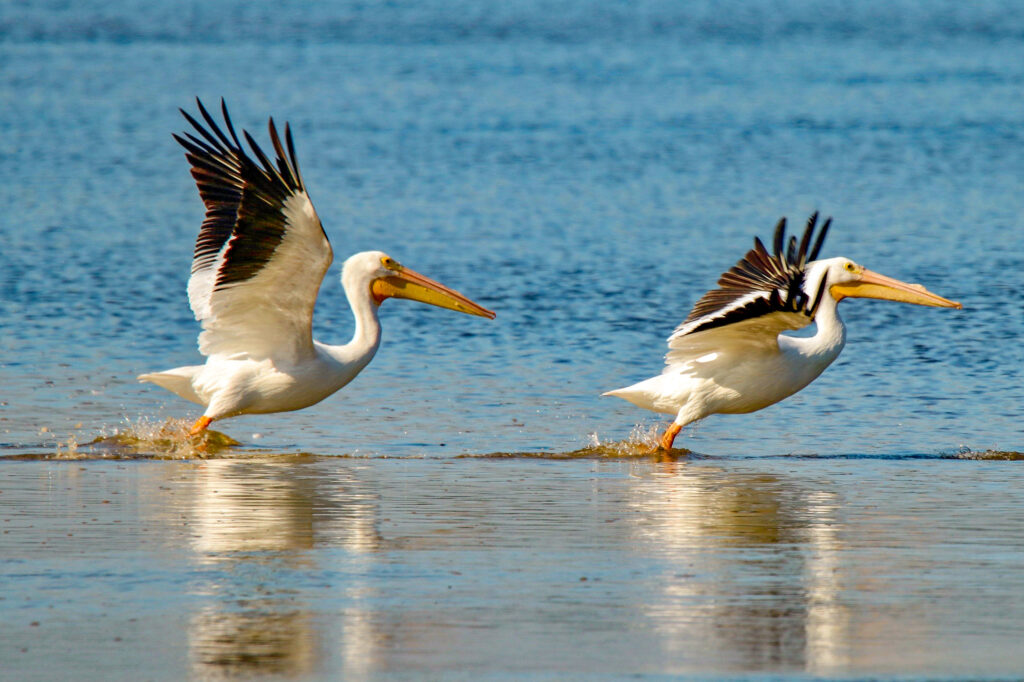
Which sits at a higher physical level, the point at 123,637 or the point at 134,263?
the point at 134,263

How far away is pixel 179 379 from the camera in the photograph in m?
9.12

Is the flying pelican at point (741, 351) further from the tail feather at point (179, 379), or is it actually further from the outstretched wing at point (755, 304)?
the tail feather at point (179, 379)

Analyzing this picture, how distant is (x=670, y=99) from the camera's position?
32.2m

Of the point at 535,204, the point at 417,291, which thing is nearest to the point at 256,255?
the point at 417,291

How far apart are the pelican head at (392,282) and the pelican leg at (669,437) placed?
1.15m

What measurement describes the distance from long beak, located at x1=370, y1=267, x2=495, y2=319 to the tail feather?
108 cm

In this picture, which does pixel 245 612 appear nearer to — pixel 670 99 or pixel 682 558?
pixel 682 558

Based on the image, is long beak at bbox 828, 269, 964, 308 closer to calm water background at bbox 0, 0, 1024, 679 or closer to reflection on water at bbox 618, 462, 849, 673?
calm water background at bbox 0, 0, 1024, 679

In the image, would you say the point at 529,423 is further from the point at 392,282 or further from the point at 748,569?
the point at 748,569

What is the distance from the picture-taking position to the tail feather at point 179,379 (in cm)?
911

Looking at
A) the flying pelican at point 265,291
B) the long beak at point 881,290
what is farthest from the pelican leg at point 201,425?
the long beak at point 881,290

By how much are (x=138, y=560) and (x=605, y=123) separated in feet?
77.0

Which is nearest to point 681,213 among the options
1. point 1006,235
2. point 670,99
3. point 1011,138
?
point 1006,235

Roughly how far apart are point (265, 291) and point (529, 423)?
1.81 m
